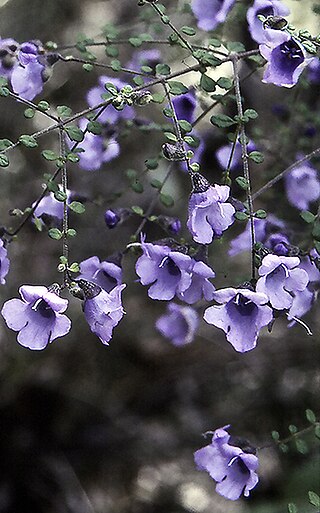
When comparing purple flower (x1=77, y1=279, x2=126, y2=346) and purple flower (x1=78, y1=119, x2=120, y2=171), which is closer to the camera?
purple flower (x1=77, y1=279, x2=126, y2=346)

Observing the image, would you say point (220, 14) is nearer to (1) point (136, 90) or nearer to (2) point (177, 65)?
(1) point (136, 90)

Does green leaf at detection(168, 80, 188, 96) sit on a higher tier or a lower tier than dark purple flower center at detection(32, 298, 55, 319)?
higher

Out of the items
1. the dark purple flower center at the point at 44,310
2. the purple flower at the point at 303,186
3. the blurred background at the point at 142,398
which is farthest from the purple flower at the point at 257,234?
the blurred background at the point at 142,398

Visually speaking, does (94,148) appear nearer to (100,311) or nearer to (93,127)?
(93,127)

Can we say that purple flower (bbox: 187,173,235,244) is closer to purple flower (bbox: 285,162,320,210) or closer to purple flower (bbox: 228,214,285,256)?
purple flower (bbox: 228,214,285,256)

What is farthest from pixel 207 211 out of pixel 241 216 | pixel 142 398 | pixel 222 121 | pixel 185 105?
pixel 142 398

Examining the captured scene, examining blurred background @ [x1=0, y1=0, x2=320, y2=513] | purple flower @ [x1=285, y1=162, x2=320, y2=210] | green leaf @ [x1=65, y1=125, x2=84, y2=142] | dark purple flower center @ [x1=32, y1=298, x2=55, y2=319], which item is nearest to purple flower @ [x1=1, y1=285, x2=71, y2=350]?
dark purple flower center @ [x1=32, y1=298, x2=55, y2=319]
